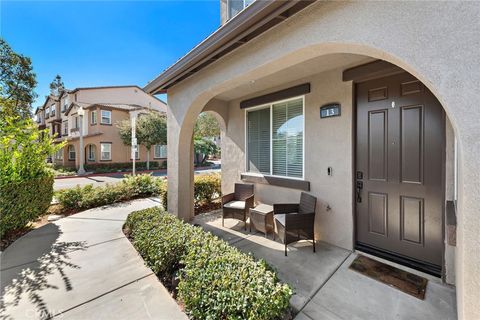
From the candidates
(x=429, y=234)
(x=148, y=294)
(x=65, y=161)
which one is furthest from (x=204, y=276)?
(x=65, y=161)

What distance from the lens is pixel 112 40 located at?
23.6ft

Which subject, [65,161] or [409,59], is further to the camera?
[65,161]

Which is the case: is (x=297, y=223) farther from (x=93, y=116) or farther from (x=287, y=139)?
(x=93, y=116)

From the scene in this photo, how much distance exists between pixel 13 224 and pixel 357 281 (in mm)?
6681

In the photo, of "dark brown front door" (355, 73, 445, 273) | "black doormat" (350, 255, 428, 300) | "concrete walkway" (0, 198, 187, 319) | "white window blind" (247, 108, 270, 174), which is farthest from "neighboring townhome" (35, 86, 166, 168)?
"black doormat" (350, 255, 428, 300)

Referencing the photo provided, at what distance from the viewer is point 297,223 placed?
11.3 ft

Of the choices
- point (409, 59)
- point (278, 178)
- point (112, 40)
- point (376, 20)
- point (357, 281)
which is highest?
point (112, 40)

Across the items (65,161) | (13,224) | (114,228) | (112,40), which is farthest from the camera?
(65,161)

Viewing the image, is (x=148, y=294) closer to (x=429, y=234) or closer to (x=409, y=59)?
(x=409, y=59)

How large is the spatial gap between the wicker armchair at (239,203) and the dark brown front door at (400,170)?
2.28 metres

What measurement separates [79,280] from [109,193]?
4.61 metres

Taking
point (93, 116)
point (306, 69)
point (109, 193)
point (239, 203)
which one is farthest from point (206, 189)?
point (93, 116)

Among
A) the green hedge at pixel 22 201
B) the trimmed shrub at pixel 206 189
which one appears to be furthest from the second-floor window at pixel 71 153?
the trimmed shrub at pixel 206 189

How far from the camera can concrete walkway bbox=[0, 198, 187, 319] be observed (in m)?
2.24
